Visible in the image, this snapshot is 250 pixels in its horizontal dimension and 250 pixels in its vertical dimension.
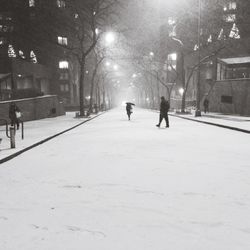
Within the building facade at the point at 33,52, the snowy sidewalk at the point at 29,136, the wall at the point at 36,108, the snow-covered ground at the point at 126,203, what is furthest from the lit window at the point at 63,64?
the snow-covered ground at the point at 126,203

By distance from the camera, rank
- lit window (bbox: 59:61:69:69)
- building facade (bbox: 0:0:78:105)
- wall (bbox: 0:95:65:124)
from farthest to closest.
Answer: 1. lit window (bbox: 59:61:69:69)
2. building facade (bbox: 0:0:78:105)
3. wall (bbox: 0:95:65:124)

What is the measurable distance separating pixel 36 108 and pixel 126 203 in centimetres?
3047

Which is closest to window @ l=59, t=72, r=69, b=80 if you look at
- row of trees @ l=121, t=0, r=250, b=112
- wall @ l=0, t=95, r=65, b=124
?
row of trees @ l=121, t=0, r=250, b=112

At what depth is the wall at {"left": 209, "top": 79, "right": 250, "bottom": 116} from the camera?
3447 cm

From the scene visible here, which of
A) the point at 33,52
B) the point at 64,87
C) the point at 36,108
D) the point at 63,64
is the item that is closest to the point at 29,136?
the point at 36,108

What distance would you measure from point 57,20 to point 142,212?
118 feet

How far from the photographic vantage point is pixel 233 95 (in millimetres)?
37500

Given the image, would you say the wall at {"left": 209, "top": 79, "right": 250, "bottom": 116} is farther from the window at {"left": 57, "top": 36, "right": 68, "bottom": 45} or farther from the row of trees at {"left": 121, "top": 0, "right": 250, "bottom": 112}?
the window at {"left": 57, "top": 36, "right": 68, "bottom": 45}

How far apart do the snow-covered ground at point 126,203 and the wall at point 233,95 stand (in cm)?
2617

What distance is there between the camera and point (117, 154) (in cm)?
1063

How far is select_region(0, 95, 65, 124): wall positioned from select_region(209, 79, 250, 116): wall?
62.4 feet

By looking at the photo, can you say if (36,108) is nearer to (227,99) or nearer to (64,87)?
(227,99)

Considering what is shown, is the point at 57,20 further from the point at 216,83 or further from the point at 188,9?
the point at 216,83

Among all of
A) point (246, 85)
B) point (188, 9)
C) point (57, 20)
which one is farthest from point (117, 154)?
point (188, 9)
